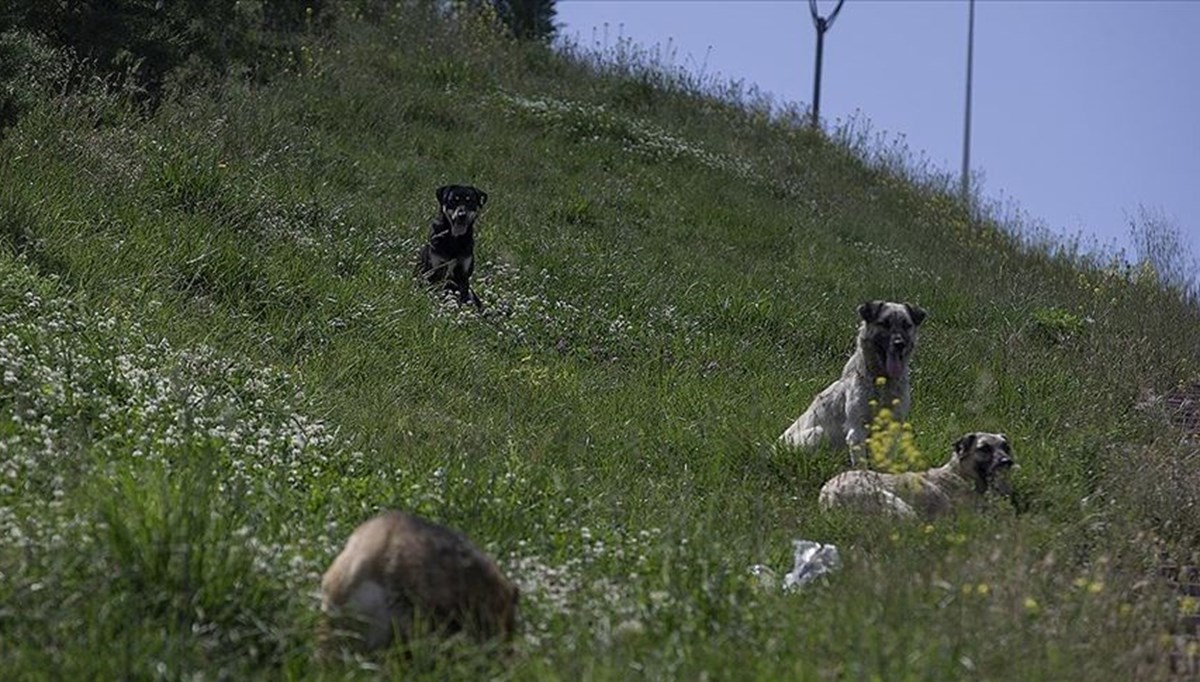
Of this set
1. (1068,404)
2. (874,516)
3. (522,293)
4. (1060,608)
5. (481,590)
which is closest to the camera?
(481,590)

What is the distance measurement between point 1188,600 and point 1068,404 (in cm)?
585

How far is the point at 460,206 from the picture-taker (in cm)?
1399

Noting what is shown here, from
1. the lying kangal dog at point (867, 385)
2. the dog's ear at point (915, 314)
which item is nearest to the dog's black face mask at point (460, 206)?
the lying kangal dog at point (867, 385)

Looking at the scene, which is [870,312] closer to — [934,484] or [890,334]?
[890,334]

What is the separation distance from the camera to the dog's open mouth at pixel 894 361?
32.8 feet

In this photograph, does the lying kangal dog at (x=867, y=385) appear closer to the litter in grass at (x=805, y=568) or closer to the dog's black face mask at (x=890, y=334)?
the dog's black face mask at (x=890, y=334)

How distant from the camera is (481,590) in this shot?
5.32 metres

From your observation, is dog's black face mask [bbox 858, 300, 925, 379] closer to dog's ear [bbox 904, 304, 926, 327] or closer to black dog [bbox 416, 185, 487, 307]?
dog's ear [bbox 904, 304, 926, 327]

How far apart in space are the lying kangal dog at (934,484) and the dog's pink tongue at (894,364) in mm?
710

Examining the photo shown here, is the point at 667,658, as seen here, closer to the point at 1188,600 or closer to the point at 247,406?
the point at 1188,600

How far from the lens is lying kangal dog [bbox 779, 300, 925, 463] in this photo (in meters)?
9.93

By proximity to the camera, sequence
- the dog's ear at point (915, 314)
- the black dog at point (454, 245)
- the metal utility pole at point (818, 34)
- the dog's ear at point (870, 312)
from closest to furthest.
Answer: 1. the dog's ear at point (870, 312)
2. the dog's ear at point (915, 314)
3. the black dog at point (454, 245)
4. the metal utility pole at point (818, 34)

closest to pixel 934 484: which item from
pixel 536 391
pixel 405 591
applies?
pixel 536 391

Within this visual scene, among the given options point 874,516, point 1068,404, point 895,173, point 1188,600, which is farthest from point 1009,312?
point 1188,600
